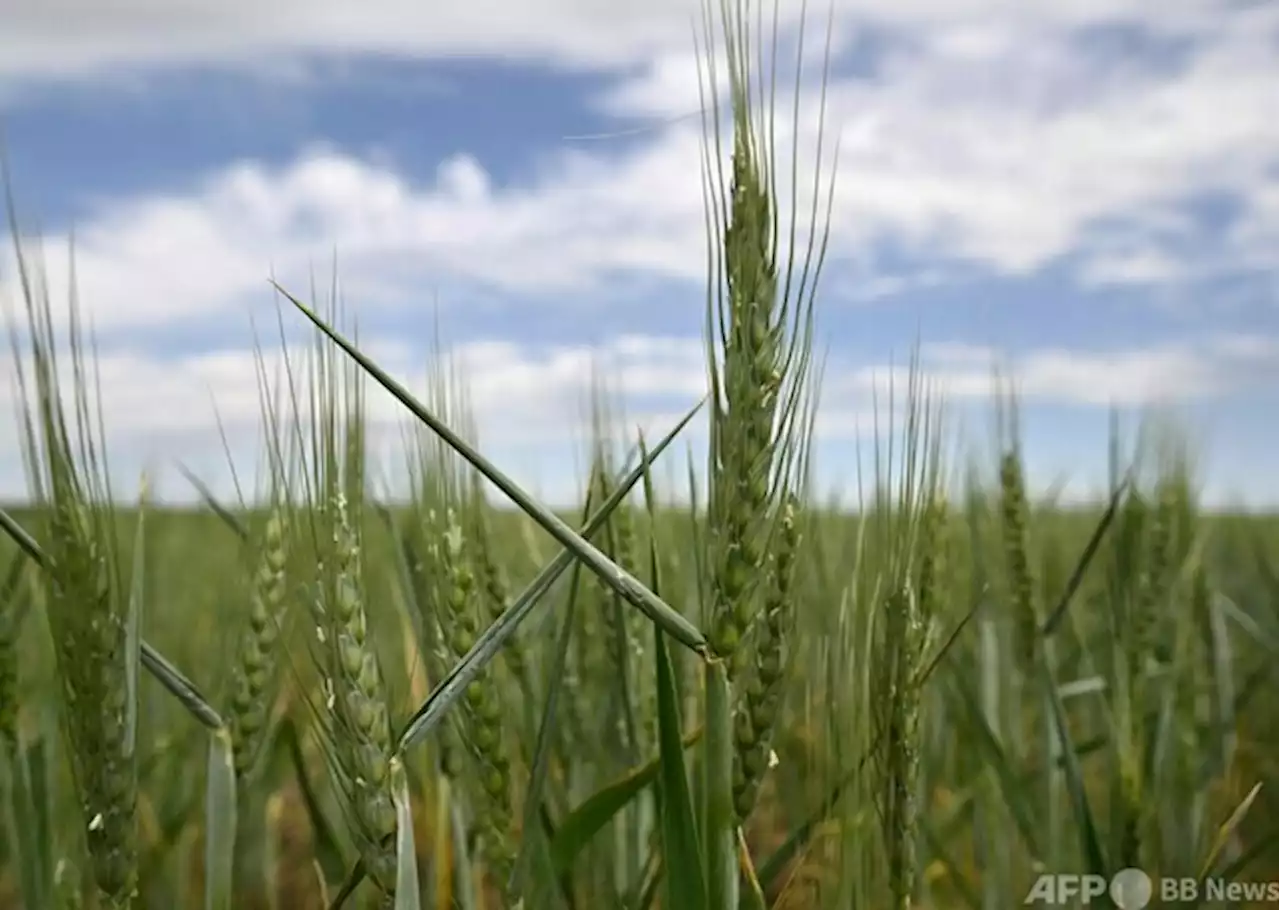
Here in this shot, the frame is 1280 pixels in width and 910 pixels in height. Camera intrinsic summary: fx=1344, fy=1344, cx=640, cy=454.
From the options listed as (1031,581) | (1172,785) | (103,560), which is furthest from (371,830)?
(1172,785)

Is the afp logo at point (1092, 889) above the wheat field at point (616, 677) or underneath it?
underneath

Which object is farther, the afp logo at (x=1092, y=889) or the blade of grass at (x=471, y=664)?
the afp logo at (x=1092, y=889)

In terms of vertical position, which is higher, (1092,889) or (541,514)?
(541,514)

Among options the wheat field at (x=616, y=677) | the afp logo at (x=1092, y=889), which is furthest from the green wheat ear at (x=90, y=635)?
the afp logo at (x=1092, y=889)

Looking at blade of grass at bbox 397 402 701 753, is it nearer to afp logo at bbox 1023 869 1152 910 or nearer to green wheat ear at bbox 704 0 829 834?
green wheat ear at bbox 704 0 829 834

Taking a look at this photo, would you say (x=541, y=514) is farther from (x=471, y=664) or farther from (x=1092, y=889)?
(x=1092, y=889)

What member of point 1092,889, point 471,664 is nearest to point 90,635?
point 471,664

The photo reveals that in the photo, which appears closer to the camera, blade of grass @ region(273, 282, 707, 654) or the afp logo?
blade of grass @ region(273, 282, 707, 654)

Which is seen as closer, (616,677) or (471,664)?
(471,664)

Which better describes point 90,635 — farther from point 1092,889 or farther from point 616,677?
point 1092,889

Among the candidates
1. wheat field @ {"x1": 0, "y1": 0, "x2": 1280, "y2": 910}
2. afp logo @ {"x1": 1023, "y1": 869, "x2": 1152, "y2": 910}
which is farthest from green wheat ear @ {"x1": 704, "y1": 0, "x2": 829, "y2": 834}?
afp logo @ {"x1": 1023, "y1": 869, "x2": 1152, "y2": 910}

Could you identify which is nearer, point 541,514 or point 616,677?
point 541,514

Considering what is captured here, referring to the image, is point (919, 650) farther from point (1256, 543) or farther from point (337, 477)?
point (1256, 543)

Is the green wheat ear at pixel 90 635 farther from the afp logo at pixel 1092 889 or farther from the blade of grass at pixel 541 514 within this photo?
the afp logo at pixel 1092 889
